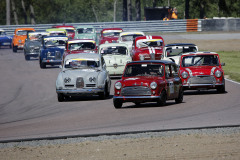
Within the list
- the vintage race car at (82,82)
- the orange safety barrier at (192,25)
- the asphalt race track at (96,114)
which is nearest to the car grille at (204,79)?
the asphalt race track at (96,114)

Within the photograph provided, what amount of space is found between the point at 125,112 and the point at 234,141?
5.42m

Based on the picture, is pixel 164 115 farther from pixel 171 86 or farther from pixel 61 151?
pixel 61 151

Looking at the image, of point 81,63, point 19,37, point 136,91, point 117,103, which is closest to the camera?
point 136,91

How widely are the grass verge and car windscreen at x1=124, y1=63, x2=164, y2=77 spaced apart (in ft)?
26.2

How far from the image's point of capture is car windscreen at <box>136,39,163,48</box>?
30.4 meters

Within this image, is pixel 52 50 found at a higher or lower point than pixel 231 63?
higher

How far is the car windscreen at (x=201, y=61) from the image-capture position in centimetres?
2083

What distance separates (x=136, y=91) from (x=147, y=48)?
1335 cm

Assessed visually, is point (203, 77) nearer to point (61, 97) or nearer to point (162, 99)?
point (162, 99)

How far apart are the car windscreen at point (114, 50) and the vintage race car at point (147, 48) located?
178 centimetres

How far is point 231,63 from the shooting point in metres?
34.1

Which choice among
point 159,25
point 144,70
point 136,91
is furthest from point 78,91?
point 159,25

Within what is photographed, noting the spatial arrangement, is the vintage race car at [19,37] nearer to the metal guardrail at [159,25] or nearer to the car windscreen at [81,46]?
the metal guardrail at [159,25]

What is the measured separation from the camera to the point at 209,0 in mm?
80500
